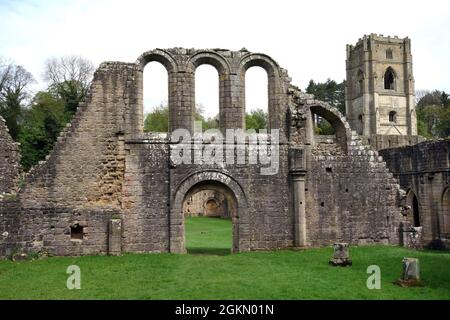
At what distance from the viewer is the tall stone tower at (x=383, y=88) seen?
58750mm

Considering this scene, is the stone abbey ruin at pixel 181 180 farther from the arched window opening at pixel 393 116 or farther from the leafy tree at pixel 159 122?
the arched window opening at pixel 393 116

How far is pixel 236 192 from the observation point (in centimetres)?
1518

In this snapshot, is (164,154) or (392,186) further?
(392,186)

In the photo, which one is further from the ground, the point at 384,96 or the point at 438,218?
the point at 384,96

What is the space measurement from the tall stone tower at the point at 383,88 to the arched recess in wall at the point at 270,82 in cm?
4444

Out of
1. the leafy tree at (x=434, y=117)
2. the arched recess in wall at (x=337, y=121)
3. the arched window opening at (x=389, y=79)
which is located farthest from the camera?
the arched window opening at (x=389, y=79)

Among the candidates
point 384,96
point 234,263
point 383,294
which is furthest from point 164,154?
point 384,96

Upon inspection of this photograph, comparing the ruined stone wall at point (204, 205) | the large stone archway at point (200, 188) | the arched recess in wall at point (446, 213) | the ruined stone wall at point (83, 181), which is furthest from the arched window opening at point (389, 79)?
the ruined stone wall at point (83, 181)

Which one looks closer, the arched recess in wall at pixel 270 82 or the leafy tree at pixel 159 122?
the arched recess in wall at pixel 270 82

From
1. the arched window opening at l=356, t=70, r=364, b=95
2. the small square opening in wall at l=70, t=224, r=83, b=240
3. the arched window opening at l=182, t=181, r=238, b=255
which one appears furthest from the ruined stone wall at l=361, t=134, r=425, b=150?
the small square opening in wall at l=70, t=224, r=83, b=240

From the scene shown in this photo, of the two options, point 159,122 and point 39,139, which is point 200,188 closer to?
point 39,139

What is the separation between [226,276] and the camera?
1132 centimetres
